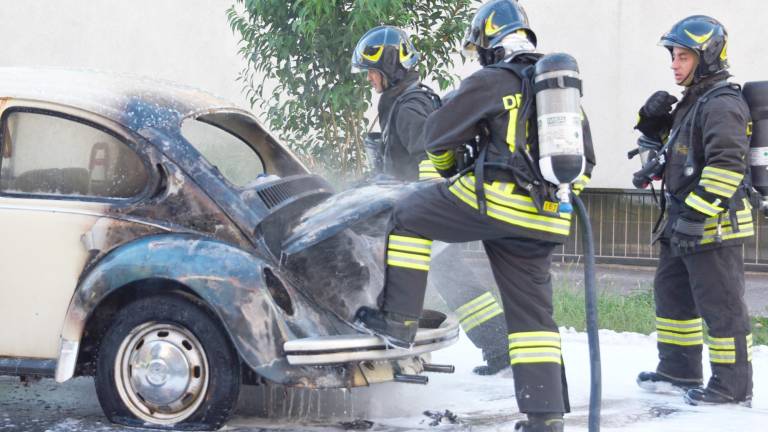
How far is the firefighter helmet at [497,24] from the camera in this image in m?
4.84

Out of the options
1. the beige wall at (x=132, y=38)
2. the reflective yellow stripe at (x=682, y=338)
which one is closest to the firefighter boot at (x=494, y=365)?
the reflective yellow stripe at (x=682, y=338)

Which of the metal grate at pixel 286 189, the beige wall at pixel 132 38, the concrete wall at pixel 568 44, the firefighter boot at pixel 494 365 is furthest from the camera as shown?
the beige wall at pixel 132 38

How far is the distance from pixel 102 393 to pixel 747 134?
3.41 metres

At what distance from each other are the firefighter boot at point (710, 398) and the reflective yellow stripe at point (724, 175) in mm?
1086

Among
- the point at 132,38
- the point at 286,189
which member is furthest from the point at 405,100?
the point at 132,38

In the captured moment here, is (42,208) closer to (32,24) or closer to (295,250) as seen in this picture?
(295,250)

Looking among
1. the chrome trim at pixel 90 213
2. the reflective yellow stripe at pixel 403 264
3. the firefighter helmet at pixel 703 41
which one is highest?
the firefighter helmet at pixel 703 41

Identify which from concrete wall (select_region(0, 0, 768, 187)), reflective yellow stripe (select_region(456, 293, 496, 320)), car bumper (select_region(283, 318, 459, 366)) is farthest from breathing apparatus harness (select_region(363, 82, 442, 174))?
concrete wall (select_region(0, 0, 768, 187))

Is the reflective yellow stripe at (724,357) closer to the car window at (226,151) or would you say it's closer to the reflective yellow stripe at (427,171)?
the reflective yellow stripe at (427,171)

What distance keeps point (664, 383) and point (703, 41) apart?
1.85 m

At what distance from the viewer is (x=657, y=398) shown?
5.84 m

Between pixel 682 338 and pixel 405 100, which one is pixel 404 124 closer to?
pixel 405 100

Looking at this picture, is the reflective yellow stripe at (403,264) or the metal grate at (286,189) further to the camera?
the metal grate at (286,189)

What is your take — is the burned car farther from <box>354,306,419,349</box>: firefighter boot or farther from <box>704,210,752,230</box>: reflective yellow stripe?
<box>704,210,752,230</box>: reflective yellow stripe
